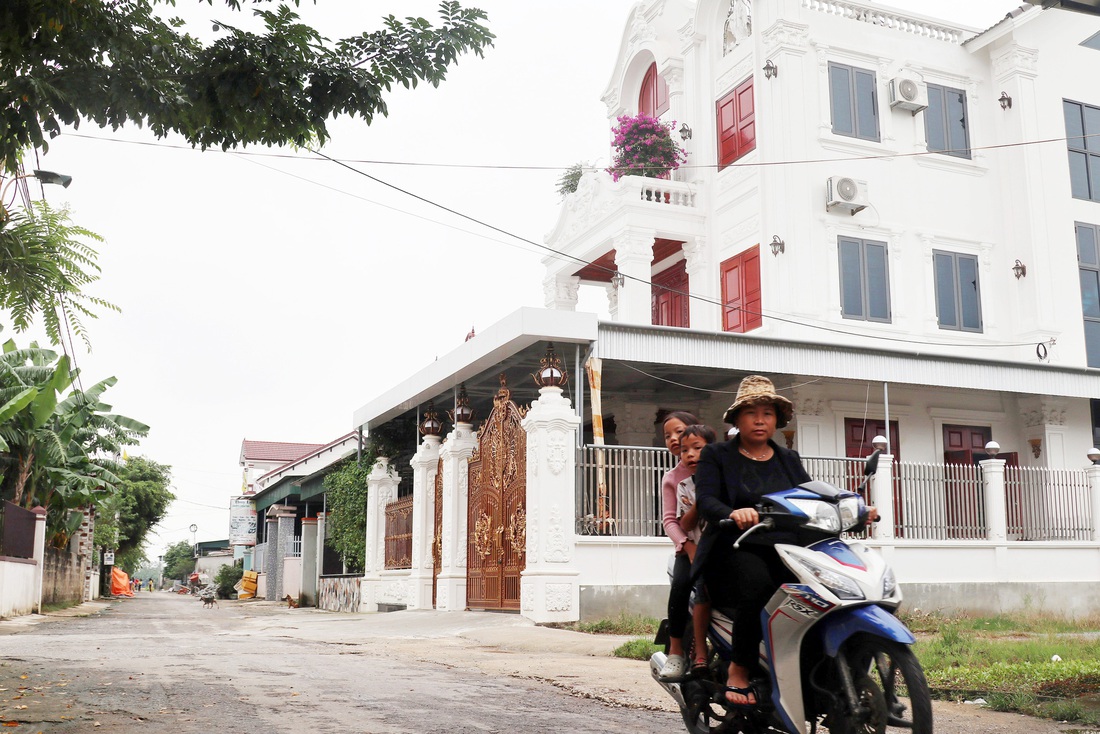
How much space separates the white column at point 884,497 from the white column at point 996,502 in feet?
5.80

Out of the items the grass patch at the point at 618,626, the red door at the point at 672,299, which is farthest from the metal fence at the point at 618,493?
the red door at the point at 672,299

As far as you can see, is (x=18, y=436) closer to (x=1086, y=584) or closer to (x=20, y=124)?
(x=20, y=124)

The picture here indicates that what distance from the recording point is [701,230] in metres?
20.2

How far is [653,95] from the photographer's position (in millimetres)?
22969

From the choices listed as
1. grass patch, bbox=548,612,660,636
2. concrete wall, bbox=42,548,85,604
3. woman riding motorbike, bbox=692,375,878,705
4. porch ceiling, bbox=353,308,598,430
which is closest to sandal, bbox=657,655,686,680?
woman riding motorbike, bbox=692,375,878,705

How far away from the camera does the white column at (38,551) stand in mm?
20719

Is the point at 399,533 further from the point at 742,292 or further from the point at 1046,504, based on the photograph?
the point at 1046,504

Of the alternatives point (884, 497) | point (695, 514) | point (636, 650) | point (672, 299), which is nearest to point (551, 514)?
point (636, 650)

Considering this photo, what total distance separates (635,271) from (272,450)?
42597 millimetres

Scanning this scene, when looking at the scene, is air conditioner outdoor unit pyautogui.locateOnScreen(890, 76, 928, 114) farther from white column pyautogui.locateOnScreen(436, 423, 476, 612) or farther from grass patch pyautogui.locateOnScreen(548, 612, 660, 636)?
grass patch pyautogui.locateOnScreen(548, 612, 660, 636)

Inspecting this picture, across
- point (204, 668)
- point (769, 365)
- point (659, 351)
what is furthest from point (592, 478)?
point (204, 668)

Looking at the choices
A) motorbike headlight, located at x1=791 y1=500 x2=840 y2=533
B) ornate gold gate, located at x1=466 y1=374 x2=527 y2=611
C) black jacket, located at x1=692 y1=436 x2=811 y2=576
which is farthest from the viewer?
ornate gold gate, located at x1=466 y1=374 x2=527 y2=611

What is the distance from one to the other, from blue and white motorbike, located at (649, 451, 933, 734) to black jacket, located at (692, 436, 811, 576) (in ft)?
0.76

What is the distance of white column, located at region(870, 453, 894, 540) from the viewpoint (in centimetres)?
1535
